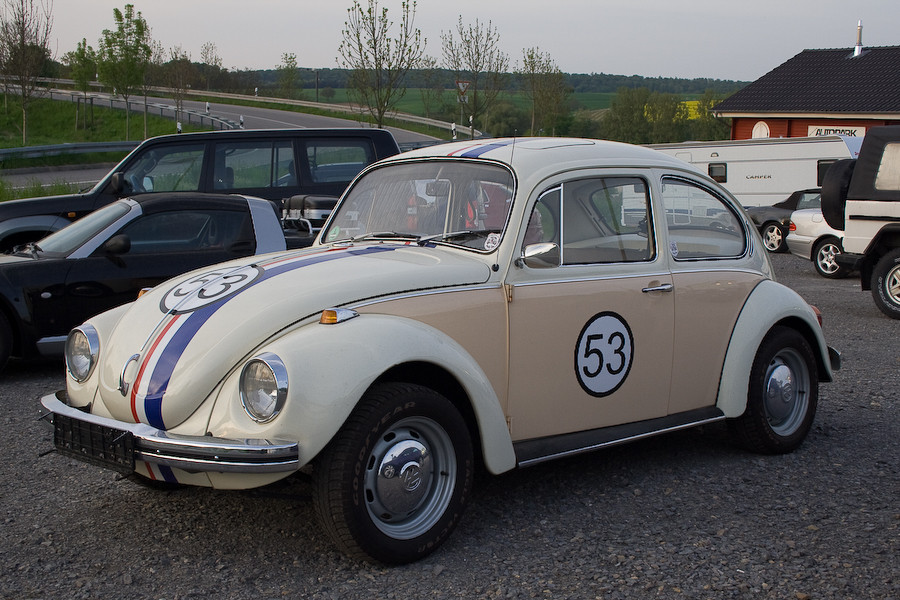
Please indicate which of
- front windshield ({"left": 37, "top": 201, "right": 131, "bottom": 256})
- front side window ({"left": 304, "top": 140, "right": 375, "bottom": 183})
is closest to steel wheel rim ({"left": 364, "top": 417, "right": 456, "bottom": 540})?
front windshield ({"left": 37, "top": 201, "right": 131, "bottom": 256})

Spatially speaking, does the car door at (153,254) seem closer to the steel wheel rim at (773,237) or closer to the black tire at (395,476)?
the black tire at (395,476)

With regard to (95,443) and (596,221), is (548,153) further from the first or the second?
(95,443)

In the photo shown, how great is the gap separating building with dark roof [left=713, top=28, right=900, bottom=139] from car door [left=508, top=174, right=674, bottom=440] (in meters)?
32.0

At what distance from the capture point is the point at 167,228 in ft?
26.2

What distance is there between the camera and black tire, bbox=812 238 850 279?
16.2 metres

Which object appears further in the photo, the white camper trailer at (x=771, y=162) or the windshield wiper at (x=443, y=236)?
the white camper trailer at (x=771, y=162)

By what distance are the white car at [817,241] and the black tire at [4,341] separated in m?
13.2

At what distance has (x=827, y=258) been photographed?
16.3 meters

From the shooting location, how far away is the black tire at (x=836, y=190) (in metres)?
11.2

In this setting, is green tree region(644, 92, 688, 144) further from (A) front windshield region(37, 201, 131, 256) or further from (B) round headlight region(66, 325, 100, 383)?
(B) round headlight region(66, 325, 100, 383)

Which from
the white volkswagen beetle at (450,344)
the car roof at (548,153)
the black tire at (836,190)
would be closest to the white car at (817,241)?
the black tire at (836,190)

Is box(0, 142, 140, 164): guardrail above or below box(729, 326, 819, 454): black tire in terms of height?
above

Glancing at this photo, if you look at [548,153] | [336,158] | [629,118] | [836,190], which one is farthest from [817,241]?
[629,118]

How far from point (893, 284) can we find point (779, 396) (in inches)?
269
